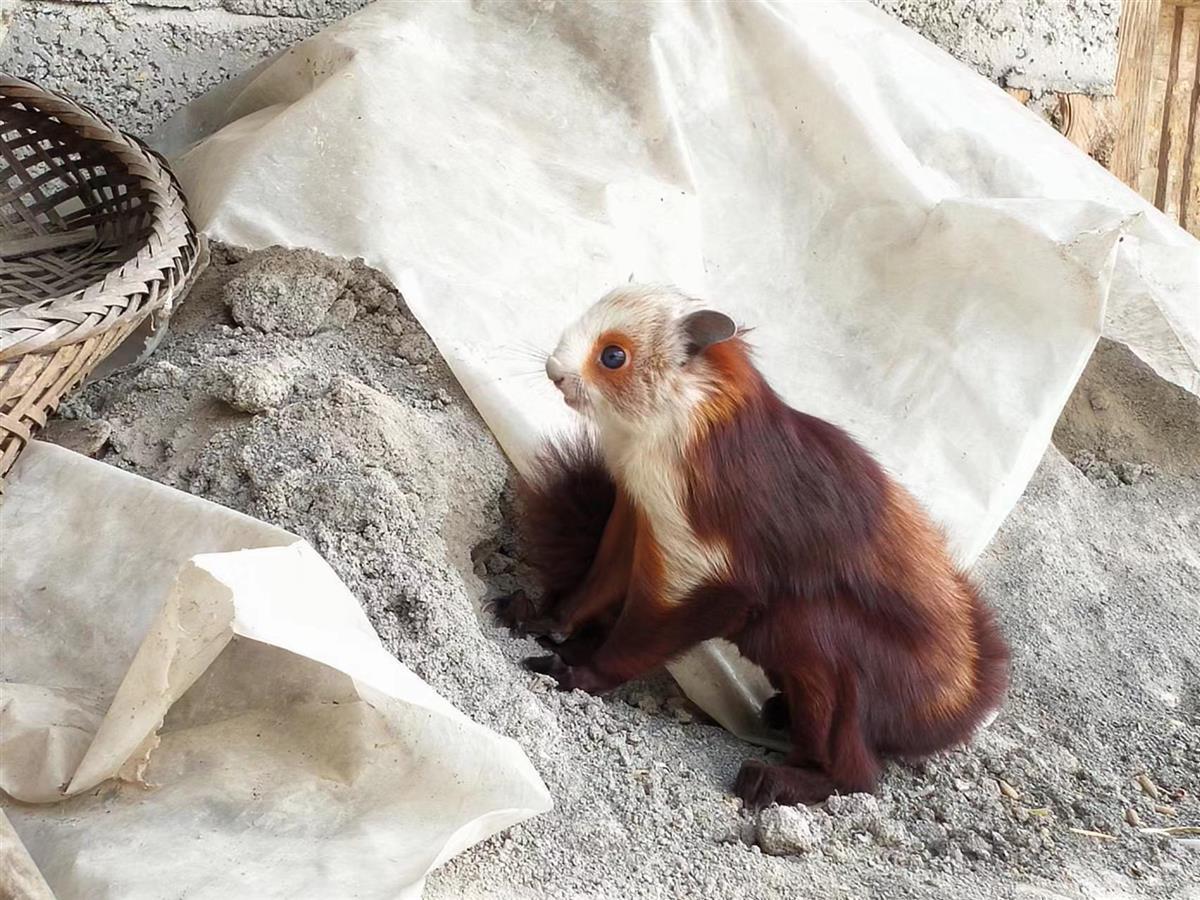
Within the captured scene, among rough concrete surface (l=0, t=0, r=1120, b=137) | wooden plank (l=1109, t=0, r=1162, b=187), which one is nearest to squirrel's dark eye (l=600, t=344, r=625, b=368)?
rough concrete surface (l=0, t=0, r=1120, b=137)

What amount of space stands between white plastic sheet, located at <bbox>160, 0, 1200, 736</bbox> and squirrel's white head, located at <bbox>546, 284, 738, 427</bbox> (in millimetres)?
291

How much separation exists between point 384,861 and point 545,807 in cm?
20

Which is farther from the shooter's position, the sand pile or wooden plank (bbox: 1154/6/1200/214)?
wooden plank (bbox: 1154/6/1200/214)

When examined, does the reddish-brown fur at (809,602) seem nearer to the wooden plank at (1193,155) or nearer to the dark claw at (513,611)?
the dark claw at (513,611)

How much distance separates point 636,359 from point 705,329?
113 mm

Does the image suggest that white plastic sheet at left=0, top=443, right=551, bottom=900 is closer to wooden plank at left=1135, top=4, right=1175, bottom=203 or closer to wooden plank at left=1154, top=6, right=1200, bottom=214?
wooden plank at left=1135, top=4, right=1175, bottom=203

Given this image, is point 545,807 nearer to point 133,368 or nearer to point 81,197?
point 133,368

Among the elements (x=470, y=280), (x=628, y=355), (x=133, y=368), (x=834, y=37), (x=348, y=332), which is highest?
(x=834, y=37)

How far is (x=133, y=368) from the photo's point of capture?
2271 millimetres

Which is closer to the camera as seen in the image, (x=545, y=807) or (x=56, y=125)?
(x=545, y=807)

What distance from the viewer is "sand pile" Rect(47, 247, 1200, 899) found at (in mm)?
1694

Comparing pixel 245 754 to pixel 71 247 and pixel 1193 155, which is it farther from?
pixel 1193 155

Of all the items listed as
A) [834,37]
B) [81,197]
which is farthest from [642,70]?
[81,197]

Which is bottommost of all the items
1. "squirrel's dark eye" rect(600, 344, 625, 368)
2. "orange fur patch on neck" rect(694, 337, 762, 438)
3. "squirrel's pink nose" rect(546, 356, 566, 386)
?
"squirrel's pink nose" rect(546, 356, 566, 386)
